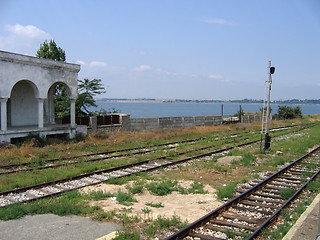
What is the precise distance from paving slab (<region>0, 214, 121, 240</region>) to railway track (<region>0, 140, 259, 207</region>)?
70.8 inches

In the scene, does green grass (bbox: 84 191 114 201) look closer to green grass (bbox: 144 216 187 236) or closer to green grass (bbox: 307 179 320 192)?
green grass (bbox: 144 216 187 236)

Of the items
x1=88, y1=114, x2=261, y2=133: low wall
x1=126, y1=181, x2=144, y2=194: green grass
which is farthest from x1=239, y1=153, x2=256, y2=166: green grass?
x1=88, y1=114, x2=261, y2=133: low wall

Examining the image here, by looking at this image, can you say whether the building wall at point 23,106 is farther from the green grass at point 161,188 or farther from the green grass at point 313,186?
the green grass at point 313,186

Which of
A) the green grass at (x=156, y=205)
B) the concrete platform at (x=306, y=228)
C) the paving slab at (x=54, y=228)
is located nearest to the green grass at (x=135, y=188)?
the green grass at (x=156, y=205)

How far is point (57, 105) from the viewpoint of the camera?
31.4m

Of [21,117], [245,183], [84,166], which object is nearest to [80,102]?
[21,117]

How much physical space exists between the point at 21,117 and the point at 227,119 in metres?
27.1

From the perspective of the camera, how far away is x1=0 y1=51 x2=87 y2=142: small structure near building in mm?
18875

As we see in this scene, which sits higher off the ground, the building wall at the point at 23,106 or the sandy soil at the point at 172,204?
the building wall at the point at 23,106

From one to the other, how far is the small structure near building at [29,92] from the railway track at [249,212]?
14.6 m

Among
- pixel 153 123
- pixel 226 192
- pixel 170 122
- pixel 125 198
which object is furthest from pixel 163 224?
→ pixel 170 122

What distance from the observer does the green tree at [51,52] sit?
115ft

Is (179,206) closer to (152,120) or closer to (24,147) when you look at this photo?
(24,147)

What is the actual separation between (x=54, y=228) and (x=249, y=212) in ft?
15.8
